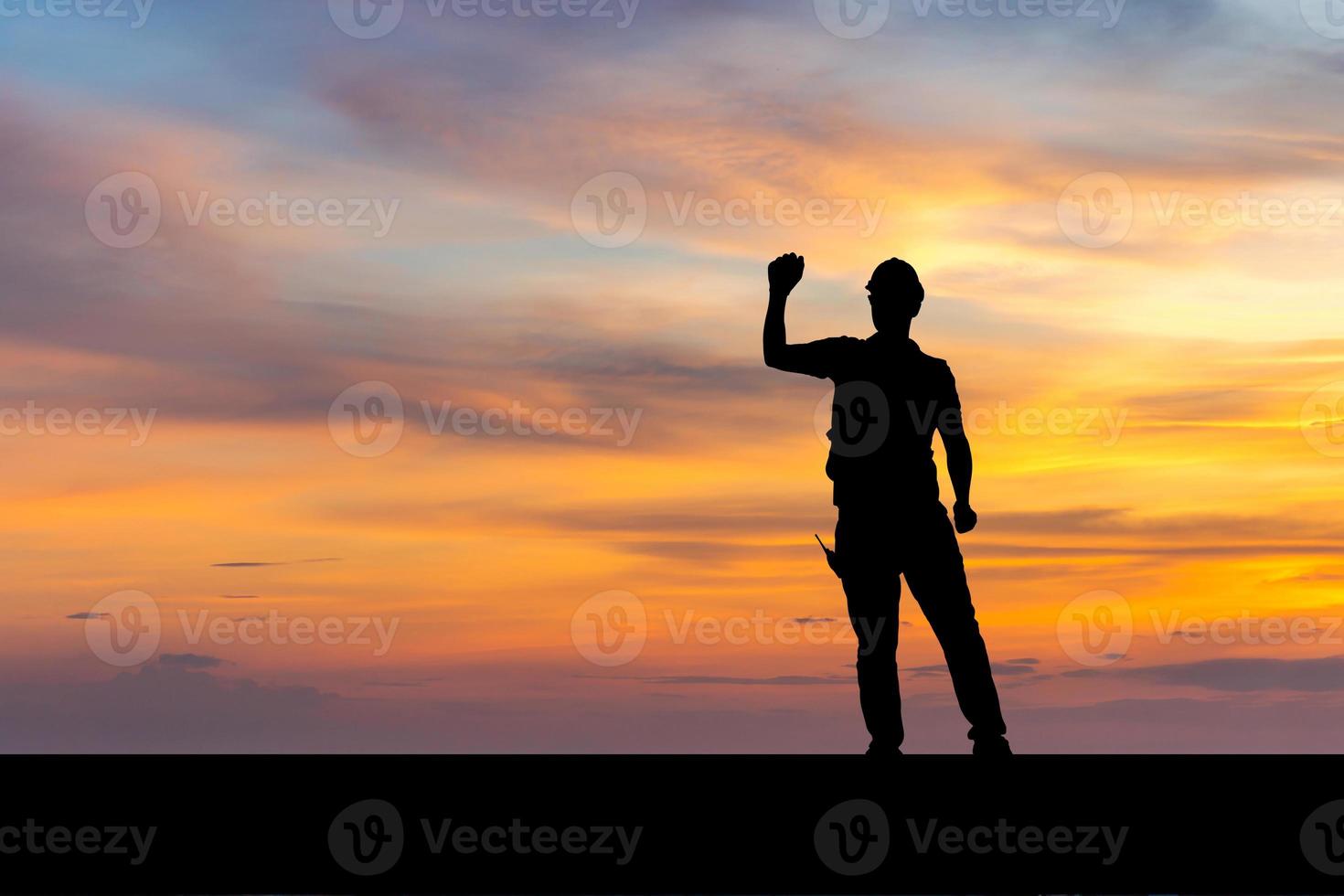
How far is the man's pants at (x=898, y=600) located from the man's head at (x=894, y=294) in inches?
46.8

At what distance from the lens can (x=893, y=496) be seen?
9797mm

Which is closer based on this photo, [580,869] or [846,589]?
[580,869]

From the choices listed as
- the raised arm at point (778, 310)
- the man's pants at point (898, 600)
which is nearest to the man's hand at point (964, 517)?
the man's pants at point (898, 600)

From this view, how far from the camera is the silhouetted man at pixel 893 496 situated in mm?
9680

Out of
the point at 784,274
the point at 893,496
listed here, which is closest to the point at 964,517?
the point at 893,496

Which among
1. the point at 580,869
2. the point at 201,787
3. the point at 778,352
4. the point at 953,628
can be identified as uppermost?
the point at 778,352

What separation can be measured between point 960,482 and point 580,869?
3452 millimetres

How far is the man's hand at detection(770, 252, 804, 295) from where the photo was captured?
9500 millimetres

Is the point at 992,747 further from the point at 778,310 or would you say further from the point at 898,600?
the point at 778,310

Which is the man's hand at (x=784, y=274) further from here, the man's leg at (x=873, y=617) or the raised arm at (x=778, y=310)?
the man's leg at (x=873, y=617)

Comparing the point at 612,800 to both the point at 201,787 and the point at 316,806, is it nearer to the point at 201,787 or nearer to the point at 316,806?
the point at 316,806

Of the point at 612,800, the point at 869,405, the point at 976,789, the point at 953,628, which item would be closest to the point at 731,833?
the point at 612,800

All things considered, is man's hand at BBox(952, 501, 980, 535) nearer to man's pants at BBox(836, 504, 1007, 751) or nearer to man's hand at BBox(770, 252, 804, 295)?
man's pants at BBox(836, 504, 1007, 751)

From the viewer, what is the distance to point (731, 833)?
8562 mm
